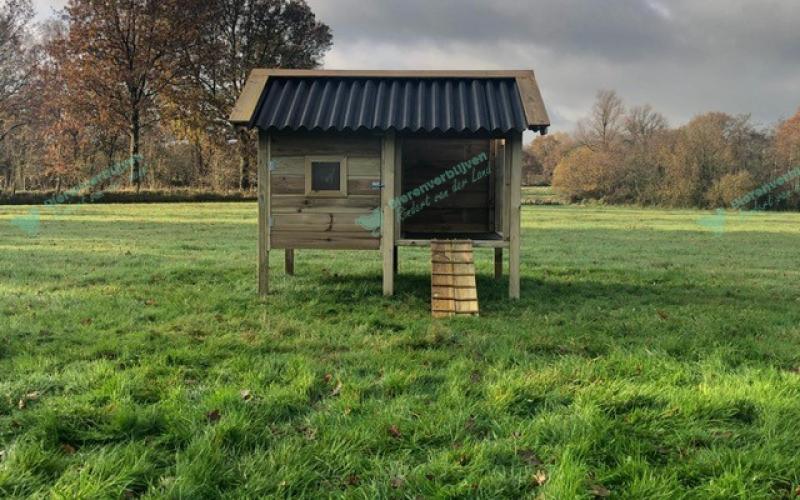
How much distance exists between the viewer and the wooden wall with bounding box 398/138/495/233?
29.5 feet

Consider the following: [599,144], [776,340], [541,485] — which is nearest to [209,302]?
[541,485]

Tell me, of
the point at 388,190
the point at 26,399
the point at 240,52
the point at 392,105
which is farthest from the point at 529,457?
the point at 240,52

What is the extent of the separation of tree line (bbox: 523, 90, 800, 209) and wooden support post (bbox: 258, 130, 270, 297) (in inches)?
1546

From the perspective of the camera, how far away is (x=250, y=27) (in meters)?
39.4

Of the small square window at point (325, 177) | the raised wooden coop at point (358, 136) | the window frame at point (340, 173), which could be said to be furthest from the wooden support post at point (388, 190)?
the small square window at point (325, 177)

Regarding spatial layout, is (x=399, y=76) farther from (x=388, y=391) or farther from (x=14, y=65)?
(x=14, y=65)

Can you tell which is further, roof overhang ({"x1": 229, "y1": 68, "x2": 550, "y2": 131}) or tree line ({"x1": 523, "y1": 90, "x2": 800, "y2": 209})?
tree line ({"x1": 523, "y1": 90, "x2": 800, "y2": 209})

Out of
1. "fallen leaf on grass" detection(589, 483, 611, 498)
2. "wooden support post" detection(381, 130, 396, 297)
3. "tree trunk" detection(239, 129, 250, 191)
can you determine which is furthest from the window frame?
"tree trunk" detection(239, 129, 250, 191)

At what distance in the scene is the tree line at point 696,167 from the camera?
39.5m

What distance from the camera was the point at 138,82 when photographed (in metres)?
32.8

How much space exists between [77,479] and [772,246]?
17.3 meters

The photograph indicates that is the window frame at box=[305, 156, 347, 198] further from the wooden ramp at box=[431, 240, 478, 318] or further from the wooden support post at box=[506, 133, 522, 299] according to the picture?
the wooden support post at box=[506, 133, 522, 299]

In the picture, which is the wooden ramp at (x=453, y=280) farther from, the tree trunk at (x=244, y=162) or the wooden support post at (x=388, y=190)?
the tree trunk at (x=244, y=162)

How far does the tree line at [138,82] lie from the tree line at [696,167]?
24.1 metres
